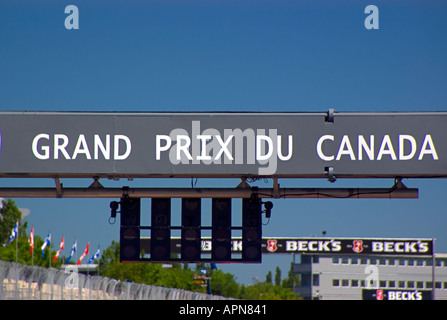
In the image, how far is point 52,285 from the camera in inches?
1000

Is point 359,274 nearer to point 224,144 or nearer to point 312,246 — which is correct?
point 312,246

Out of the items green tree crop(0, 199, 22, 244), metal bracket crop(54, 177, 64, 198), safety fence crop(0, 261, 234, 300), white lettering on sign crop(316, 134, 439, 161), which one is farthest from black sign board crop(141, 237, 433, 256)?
white lettering on sign crop(316, 134, 439, 161)

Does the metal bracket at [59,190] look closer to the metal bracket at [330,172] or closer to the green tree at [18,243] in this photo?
the metal bracket at [330,172]

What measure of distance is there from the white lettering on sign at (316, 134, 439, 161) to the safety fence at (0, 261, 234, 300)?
1299 cm

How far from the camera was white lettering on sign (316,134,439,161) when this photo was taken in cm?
1203

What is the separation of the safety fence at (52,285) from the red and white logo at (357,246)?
80.3 m

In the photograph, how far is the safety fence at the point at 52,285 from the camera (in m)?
23.5

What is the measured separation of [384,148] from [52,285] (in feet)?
51.7

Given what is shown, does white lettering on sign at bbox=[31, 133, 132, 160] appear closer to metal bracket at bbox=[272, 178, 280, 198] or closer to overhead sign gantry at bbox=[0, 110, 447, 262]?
overhead sign gantry at bbox=[0, 110, 447, 262]

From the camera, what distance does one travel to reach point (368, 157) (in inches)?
476

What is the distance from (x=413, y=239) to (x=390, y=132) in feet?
326

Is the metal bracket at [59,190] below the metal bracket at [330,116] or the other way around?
below

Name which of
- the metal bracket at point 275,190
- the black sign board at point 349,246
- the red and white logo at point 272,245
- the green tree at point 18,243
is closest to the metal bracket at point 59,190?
the metal bracket at point 275,190

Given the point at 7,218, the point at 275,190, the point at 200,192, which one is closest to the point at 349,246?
the point at 7,218
